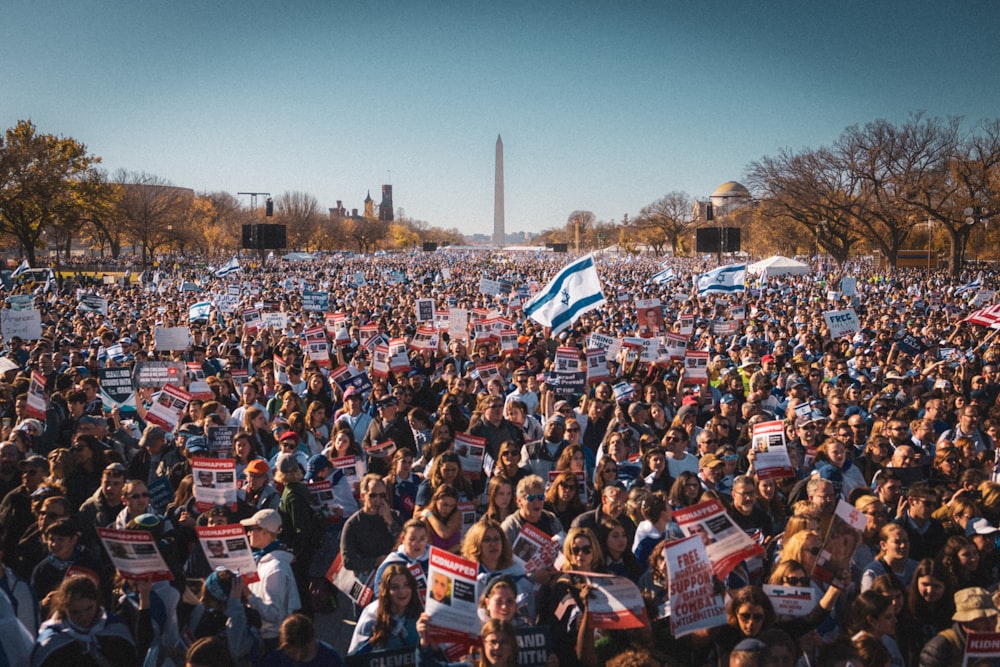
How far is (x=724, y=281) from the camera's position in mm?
22750

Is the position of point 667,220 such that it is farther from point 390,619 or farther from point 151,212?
point 390,619

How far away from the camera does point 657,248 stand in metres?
101

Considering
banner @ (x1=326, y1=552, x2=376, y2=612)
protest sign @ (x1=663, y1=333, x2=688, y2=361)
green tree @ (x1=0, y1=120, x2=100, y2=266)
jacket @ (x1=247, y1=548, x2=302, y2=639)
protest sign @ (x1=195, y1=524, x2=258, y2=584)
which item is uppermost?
green tree @ (x1=0, y1=120, x2=100, y2=266)

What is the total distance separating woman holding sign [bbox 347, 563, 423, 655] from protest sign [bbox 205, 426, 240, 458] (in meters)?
4.16

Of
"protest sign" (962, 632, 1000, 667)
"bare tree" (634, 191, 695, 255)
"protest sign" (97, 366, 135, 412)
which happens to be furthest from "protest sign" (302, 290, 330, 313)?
"bare tree" (634, 191, 695, 255)

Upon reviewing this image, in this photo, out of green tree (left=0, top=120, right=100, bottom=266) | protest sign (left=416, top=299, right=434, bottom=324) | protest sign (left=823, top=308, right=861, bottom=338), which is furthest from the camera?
green tree (left=0, top=120, right=100, bottom=266)

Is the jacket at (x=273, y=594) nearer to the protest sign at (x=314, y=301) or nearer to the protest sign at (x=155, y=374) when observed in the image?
the protest sign at (x=155, y=374)

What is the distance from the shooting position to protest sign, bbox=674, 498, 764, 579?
4.43 meters

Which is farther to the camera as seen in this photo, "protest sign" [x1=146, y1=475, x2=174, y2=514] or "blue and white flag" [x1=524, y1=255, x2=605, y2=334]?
"blue and white flag" [x1=524, y1=255, x2=605, y2=334]

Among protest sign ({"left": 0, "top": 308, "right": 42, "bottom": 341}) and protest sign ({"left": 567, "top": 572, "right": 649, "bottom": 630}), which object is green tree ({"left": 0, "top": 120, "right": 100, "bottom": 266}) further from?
protest sign ({"left": 567, "top": 572, "right": 649, "bottom": 630})

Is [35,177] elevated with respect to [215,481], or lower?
elevated

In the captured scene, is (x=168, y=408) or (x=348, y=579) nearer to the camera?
(x=348, y=579)

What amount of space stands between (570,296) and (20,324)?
10466 millimetres

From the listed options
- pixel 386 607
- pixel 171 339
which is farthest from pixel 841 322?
pixel 386 607
